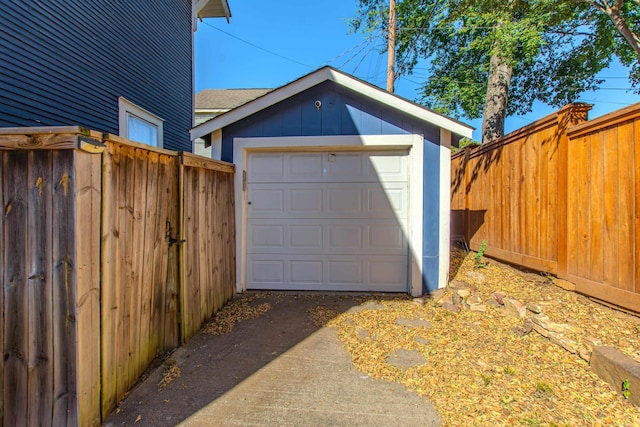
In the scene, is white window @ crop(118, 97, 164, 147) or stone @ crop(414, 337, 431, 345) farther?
white window @ crop(118, 97, 164, 147)

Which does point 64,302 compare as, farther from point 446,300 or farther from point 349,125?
point 446,300

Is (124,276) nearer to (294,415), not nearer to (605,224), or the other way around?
(294,415)

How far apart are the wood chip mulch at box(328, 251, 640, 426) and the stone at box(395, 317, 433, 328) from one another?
27 millimetres

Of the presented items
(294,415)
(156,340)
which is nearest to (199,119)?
(156,340)

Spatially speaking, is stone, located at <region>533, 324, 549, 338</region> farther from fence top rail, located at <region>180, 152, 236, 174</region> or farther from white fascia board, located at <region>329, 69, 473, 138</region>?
fence top rail, located at <region>180, 152, 236, 174</region>

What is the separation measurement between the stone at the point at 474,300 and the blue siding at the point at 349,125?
0.50 metres

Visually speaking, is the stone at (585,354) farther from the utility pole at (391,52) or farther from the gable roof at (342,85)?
the utility pole at (391,52)

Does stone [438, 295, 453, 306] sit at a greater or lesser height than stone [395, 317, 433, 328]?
greater

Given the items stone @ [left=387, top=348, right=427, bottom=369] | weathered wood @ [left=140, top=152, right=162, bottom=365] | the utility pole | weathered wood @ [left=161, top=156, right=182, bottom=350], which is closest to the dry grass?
weathered wood @ [left=161, top=156, right=182, bottom=350]

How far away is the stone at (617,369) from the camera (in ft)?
7.01

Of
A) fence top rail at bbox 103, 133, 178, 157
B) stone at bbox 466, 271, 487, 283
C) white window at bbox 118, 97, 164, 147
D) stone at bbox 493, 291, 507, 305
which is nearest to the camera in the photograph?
fence top rail at bbox 103, 133, 178, 157

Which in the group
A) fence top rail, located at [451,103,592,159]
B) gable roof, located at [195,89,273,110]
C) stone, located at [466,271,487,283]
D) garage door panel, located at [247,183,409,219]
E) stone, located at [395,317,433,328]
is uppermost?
gable roof, located at [195,89,273,110]

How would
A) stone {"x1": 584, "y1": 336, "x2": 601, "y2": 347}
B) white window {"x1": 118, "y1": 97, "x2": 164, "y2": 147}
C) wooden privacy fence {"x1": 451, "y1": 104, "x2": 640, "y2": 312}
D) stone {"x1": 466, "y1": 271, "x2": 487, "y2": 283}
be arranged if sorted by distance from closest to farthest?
stone {"x1": 584, "y1": 336, "x2": 601, "y2": 347} → wooden privacy fence {"x1": 451, "y1": 104, "x2": 640, "y2": 312} → stone {"x1": 466, "y1": 271, "x2": 487, "y2": 283} → white window {"x1": 118, "y1": 97, "x2": 164, "y2": 147}

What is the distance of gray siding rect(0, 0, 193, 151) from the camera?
161 inches
